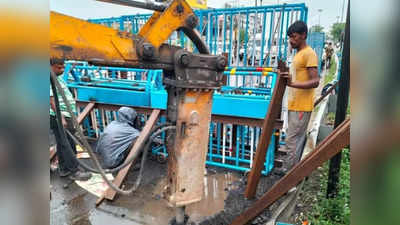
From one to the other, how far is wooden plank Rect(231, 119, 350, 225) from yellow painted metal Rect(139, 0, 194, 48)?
4.68ft

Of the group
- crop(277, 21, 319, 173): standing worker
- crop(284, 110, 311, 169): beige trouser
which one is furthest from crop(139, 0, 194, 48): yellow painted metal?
crop(284, 110, 311, 169): beige trouser

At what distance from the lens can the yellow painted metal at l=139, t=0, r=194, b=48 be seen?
166 centimetres

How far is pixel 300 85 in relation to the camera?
2.96 metres

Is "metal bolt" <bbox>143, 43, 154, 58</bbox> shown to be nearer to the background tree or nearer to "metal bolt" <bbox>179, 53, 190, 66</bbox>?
"metal bolt" <bbox>179, 53, 190, 66</bbox>

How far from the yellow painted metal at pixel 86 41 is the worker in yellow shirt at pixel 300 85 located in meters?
2.03

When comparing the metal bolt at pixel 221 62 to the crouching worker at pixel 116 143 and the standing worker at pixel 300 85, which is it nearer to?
the standing worker at pixel 300 85

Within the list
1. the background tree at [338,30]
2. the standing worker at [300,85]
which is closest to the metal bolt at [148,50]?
the standing worker at [300,85]

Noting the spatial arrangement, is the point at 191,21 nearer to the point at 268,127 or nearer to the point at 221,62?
the point at 221,62

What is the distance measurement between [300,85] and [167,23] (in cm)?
195

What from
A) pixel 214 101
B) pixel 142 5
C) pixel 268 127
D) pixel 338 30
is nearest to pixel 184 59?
pixel 142 5
